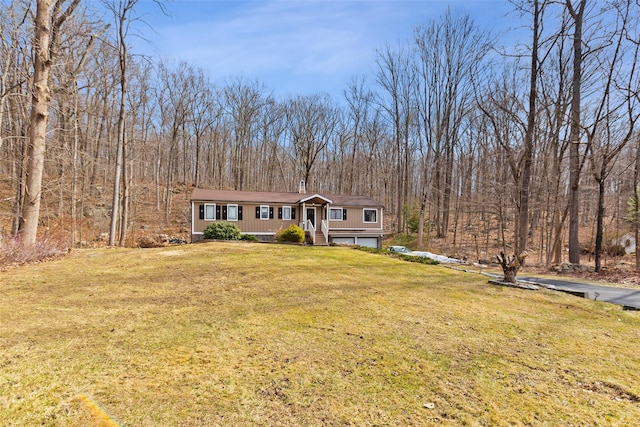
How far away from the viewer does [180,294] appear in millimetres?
5832

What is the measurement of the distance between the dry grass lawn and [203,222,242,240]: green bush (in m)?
10.1

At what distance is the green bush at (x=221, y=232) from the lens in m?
16.6

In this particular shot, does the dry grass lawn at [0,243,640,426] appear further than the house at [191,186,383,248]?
No

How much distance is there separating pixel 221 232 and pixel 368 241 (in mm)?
10410

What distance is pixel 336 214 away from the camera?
21516 millimetres

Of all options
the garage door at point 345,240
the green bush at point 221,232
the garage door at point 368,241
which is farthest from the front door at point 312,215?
the green bush at point 221,232

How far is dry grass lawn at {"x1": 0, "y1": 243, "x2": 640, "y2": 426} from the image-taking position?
7.94 ft

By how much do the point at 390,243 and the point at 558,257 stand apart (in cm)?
1232

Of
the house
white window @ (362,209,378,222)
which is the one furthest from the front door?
white window @ (362,209,378,222)

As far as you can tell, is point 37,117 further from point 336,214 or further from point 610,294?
point 336,214

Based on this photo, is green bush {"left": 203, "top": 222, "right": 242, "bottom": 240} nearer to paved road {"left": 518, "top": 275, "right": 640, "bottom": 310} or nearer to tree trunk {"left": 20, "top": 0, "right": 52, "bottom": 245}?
tree trunk {"left": 20, "top": 0, "right": 52, "bottom": 245}

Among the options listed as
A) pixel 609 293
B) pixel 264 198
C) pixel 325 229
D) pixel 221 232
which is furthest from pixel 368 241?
pixel 609 293

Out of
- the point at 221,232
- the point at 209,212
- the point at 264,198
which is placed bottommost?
the point at 221,232

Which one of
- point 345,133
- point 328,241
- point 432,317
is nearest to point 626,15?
point 432,317
